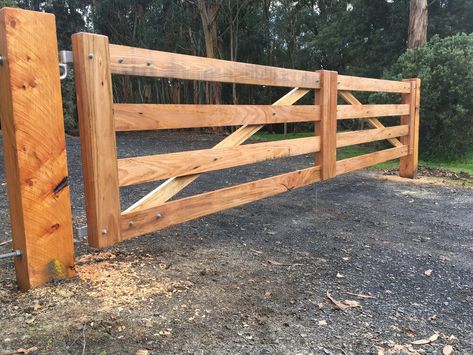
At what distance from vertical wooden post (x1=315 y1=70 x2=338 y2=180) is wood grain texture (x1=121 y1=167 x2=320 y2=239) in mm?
384

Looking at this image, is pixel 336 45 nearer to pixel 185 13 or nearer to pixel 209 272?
pixel 185 13

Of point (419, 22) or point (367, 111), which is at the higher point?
point (419, 22)

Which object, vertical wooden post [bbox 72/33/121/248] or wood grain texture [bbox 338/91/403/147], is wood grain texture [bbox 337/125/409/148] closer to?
wood grain texture [bbox 338/91/403/147]

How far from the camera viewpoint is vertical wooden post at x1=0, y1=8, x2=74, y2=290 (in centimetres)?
222

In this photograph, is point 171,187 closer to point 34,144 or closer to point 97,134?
point 97,134

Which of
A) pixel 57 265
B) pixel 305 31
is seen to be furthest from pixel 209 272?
pixel 305 31

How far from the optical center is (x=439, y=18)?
11695mm

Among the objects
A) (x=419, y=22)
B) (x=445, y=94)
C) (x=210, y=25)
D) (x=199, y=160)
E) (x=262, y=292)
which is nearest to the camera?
(x=262, y=292)

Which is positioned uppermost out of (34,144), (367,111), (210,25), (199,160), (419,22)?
(210,25)

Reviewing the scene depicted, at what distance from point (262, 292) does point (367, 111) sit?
3418mm

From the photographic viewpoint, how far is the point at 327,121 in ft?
14.9

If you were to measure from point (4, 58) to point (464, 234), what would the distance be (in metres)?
3.88


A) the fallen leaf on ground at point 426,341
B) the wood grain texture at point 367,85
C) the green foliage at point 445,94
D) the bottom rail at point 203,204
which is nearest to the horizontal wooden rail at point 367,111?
the wood grain texture at point 367,85

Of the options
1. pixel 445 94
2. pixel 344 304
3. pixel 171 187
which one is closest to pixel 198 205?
pixel 171 187
